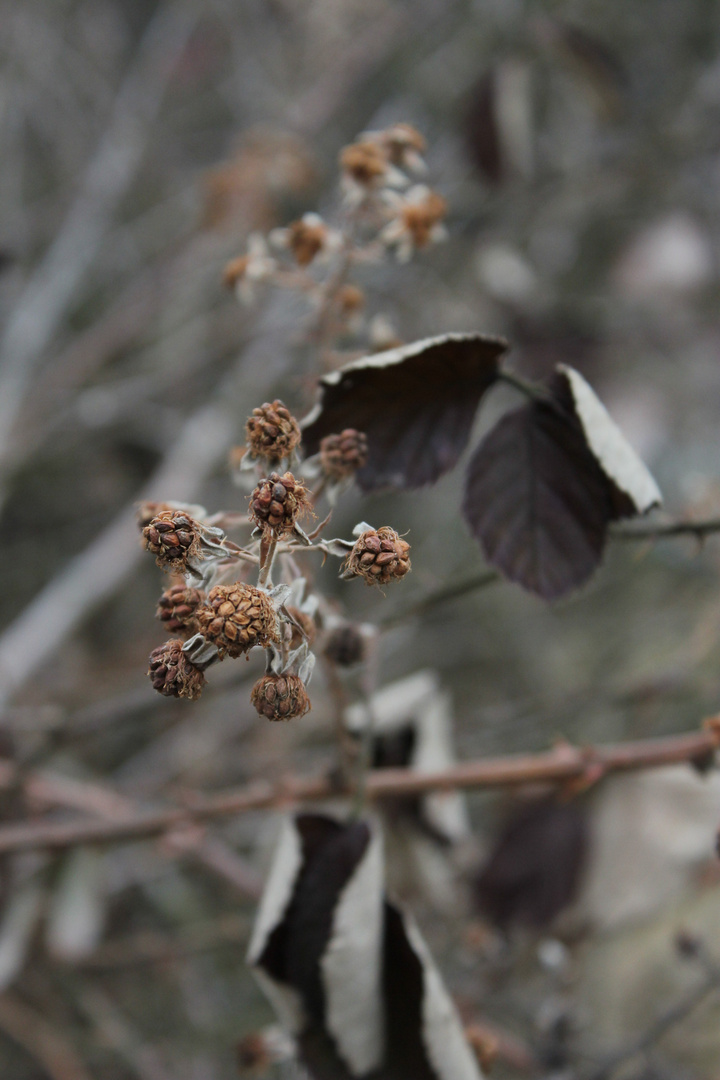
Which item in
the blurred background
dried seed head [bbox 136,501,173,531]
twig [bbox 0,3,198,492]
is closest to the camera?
dried seed head [bbox 136,501,173,531]

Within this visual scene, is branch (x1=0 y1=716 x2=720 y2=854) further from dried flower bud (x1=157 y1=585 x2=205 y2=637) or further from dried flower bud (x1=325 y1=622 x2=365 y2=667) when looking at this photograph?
dried flower bud (x1=157 y1=585 x2=205 y2=637)

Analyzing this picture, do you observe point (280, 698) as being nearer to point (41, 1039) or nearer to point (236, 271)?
point (236, 271)

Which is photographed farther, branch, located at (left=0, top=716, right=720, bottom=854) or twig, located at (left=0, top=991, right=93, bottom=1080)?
twig, located at (left=0, top=991, right=93, bottom=1080)

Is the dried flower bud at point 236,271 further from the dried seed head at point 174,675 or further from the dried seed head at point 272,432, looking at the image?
the dried seed head at point 174,675

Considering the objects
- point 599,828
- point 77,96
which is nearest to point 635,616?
point 599,828

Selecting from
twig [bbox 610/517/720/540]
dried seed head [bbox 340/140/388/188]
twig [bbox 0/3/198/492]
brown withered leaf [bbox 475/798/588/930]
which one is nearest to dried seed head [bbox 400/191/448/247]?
dried seed head [bbox 340/140/388/188]

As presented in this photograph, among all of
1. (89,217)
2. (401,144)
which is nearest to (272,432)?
(401,144)
